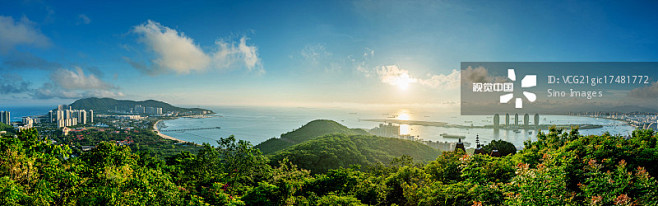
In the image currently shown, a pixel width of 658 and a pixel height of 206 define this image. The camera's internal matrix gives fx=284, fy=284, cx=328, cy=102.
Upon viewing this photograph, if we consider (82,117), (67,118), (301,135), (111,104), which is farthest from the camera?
(111,104)

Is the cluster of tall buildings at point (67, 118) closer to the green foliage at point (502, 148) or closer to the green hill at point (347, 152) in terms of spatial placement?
the green hill at point (347, 152)

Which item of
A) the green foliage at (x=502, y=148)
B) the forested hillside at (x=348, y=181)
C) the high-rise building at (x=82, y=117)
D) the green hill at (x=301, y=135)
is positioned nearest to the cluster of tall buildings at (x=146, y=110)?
the high-rise building at (x=82, y=117)

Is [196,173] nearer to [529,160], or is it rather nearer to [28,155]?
[28,155]

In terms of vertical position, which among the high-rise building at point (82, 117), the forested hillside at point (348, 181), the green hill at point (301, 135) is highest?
the forested hillside at point (348, 181)

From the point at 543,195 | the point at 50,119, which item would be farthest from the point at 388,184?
the point at 50,119

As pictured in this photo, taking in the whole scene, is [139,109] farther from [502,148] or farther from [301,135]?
[502,148]

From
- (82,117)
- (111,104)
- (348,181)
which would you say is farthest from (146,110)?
(348,181)
